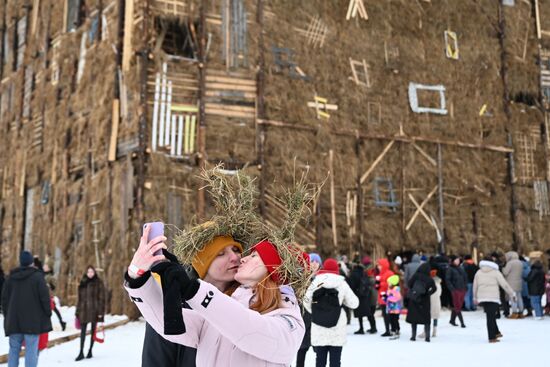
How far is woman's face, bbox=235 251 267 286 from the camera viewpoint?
8.30 ft

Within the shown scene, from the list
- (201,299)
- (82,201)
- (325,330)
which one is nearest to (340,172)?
(82,201)

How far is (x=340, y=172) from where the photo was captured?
18.2m

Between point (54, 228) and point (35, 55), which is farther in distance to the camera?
point (35, 55)

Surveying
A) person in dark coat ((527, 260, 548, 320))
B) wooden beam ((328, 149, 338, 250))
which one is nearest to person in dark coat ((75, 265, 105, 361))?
wooden beam ((328, 149, 338, 250))

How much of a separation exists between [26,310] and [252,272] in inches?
230

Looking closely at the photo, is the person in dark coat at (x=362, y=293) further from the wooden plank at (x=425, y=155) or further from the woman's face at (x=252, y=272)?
the woman's face at (x=252, y=272)

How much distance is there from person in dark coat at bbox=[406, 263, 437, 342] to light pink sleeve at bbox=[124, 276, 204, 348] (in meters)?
9.33

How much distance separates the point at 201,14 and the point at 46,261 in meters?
8.01

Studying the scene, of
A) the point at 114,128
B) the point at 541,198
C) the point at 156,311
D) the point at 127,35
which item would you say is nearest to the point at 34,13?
the point at 127,35

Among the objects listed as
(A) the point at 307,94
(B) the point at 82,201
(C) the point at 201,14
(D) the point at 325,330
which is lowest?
(D) the point at 325,330

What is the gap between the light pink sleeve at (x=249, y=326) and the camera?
2.13 meters

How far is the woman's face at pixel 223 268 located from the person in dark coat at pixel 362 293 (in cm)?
1022

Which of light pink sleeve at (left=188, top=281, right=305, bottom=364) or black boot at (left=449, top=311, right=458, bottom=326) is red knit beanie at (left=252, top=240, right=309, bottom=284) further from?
black boot at (left=449, top=311, right=458, bottom=326)

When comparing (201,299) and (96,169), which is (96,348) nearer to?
(96,169)
